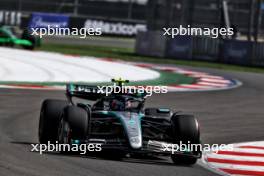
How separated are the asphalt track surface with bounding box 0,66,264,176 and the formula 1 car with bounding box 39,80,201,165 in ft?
0.79

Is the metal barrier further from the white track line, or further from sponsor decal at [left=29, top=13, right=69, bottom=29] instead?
sponsor decal at [left=29, top=13, right=69, bottom=29]

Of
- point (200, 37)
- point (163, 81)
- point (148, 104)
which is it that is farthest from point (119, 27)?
point (148, 104)

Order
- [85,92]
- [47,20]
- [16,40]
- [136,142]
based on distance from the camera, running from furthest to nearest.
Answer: [47,20]
[16,40]
[85,92]
[136,142]

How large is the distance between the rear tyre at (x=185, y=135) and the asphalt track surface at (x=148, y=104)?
5.9 inches

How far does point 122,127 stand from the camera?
1166 cm

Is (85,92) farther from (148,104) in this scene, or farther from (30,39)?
(30,39)

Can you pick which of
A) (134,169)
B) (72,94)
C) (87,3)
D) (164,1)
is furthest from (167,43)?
(134,169)

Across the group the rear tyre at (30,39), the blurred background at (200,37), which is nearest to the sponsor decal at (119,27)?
the blurred background at (200,37)

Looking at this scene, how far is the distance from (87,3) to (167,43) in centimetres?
1710

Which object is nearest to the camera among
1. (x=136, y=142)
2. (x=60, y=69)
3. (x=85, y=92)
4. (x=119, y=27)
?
(x=136, y=142)

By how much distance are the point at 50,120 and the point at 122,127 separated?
4.15 ft

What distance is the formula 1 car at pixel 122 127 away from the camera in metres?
11.4

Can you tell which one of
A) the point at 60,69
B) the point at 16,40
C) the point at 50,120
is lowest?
the point at 16,40

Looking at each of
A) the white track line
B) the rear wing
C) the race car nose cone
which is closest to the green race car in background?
the white track line
